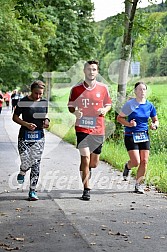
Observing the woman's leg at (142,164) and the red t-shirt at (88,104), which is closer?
the red t-shirt at (88,104)

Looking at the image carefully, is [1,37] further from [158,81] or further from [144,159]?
[144,159]

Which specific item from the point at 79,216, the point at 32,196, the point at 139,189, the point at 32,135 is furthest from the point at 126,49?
the point at 79,216

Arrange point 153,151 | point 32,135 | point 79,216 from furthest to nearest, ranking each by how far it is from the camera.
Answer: point 153,151 < point 32,135 < point 79,216

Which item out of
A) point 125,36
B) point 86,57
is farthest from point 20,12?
point 86,57

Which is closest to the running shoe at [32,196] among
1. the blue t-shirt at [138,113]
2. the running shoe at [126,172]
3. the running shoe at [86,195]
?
the running shoe at [86,195]

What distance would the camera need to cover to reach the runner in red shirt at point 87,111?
31.9 ft

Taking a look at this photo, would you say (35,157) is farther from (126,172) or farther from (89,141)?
(126,172)

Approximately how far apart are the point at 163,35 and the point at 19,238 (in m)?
13.7

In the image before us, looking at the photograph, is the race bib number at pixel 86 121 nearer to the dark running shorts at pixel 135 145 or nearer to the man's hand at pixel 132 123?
the man's hand at pixel 132 123

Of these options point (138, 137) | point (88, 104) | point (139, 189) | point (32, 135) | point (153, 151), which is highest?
point (88, 104)

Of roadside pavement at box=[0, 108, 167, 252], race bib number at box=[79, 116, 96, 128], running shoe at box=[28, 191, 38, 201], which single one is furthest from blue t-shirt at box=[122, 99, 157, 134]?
running shoe at box=[28, 191, 38, 201]

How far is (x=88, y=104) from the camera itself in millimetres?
9758

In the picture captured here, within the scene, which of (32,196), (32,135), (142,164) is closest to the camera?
(32,196)

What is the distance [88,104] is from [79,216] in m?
2.13
